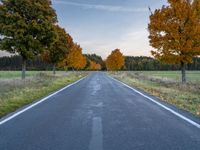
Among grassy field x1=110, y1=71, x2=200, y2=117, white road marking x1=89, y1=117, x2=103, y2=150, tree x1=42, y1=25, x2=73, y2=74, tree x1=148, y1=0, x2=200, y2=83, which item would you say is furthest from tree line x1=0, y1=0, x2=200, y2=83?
white road marking x1=89, y1=117, x2=103, y2=150

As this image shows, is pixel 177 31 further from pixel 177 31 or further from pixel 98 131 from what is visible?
pixel 98 131

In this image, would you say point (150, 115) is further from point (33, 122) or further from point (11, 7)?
point (11, 7)

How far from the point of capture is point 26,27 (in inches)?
999

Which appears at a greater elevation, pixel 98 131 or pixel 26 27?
pixel 26 27

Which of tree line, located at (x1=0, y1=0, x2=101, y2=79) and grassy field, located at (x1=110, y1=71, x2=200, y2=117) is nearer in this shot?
grassy field, located at (x1=110, y1=71, x2=200, y2=117)

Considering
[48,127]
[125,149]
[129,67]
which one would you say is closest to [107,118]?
[48,127]

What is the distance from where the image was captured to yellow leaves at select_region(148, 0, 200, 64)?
22.4 metres

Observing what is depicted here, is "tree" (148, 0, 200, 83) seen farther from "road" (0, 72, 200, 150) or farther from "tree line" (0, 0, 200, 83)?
"road" (0, 72, 200, 150)

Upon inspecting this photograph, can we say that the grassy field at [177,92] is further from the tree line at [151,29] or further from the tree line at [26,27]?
the tree line at [26,27]

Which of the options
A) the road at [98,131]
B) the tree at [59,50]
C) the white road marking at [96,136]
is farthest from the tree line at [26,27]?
the white road marking at [96,136]

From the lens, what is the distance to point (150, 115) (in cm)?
899

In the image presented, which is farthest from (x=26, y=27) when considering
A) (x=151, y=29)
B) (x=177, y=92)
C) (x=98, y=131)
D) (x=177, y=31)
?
(x=98, y=131)

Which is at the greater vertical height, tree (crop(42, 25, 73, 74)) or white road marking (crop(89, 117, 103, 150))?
tree (crop(42, 25, 73, 74))

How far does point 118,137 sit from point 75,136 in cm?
94
